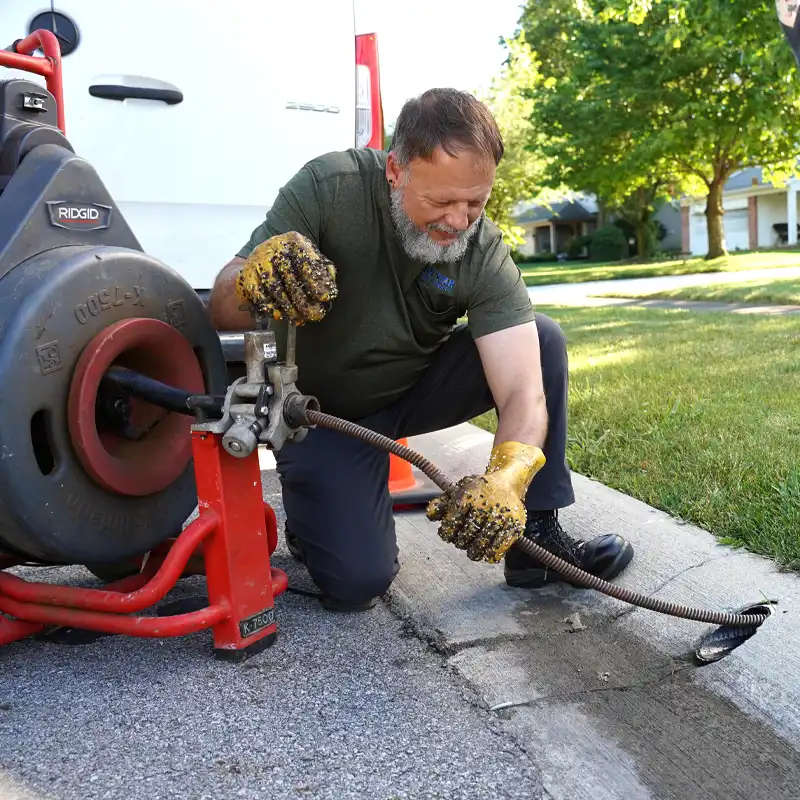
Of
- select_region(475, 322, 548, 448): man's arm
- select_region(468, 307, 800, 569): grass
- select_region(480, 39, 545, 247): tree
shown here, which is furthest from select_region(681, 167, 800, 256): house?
select_region(475, 322, 548, 448): man's arm

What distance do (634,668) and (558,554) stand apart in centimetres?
60

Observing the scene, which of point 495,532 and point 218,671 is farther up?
point 495,532

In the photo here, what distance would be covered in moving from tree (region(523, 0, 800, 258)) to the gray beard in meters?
14.5

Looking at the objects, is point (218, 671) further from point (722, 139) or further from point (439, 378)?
point (722, 139)

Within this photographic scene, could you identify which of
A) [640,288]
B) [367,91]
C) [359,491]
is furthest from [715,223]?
[359,491]

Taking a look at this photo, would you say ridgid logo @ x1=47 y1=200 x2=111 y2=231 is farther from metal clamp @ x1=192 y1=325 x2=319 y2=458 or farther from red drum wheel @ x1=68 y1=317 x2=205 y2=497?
Result: metal clamp @ x1=192 y1=325 x2=319 y2=458

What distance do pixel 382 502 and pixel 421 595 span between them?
0.97 ft

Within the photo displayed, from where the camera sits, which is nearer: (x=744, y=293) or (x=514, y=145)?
(x=744, y=293)

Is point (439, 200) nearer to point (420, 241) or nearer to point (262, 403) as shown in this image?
point (420, 241)

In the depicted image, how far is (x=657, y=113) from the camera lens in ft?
66.8

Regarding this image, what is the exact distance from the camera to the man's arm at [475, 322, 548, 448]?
251 cm

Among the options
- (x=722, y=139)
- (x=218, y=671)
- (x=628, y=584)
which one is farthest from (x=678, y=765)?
(x=722, y=139)

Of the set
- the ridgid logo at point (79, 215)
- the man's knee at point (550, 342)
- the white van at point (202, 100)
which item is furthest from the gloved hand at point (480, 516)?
the white van at point (202, 100)

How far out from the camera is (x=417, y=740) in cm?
192
